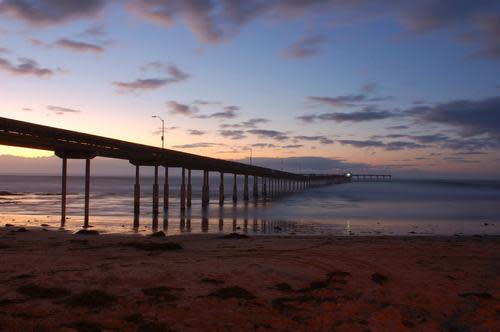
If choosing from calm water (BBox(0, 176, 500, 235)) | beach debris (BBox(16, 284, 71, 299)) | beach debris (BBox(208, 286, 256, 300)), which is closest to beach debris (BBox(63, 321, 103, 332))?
beach debris (BBox(16, 284, 71, 299))

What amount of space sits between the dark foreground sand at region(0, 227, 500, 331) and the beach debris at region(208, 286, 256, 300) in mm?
23

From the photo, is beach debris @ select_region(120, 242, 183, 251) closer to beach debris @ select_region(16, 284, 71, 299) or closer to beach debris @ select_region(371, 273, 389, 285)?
beach debris @ select_region(16, 284, 71, 299)

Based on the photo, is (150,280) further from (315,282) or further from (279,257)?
(279,257)

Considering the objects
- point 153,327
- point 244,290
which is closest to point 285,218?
point 244,290

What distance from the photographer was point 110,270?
1170 cm

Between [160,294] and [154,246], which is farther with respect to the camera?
[154,246]

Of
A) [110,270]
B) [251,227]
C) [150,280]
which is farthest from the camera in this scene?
[251,227]

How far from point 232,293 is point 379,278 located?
4461 millimetres

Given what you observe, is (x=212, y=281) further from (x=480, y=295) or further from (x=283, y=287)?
(x=480, y=295)

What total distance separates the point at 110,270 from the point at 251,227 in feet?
66.2

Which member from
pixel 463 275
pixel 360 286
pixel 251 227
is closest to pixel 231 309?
pixel 360 286

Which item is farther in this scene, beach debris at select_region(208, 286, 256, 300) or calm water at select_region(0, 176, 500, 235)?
calm water at select_region(0, 176, 500, 235)

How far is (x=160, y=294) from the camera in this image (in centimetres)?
952

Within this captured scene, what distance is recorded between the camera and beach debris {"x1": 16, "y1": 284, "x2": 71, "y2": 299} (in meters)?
9.21
